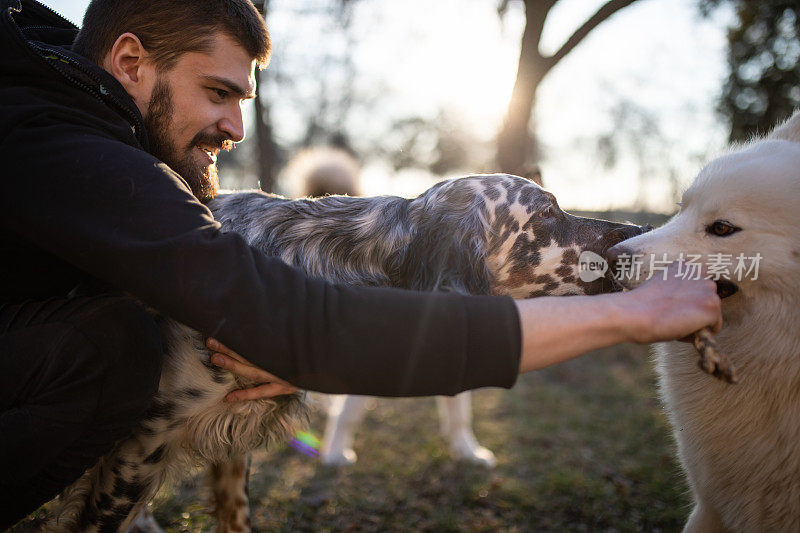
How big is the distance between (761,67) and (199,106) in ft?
31.4

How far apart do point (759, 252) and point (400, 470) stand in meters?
3.15

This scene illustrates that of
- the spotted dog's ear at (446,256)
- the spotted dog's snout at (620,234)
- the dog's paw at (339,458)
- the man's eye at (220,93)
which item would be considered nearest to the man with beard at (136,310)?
the man's eye at (220,93)

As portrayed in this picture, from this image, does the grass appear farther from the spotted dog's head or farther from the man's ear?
the man's ear

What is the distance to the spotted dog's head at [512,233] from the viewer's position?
2.48 m

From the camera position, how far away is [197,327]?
58.4 inches

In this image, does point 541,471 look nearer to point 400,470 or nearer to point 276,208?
point 400,470

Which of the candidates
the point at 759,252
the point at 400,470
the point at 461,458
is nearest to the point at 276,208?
the point at 759,252

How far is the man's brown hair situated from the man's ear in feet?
0.11

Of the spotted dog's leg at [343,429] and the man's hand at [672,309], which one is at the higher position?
the man's hand at [672,309]

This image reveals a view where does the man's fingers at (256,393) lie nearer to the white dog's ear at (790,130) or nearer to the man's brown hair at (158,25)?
the man's brown hair at (158,25)

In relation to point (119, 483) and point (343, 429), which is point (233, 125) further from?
point (343, 429)

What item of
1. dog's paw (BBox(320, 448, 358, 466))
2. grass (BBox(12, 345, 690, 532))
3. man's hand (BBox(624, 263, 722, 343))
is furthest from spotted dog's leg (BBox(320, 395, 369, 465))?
man's hand (BBox(624, 263, 722, 343))

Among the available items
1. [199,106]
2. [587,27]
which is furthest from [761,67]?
[199,106]

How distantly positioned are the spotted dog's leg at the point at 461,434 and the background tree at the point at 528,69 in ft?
6.73
